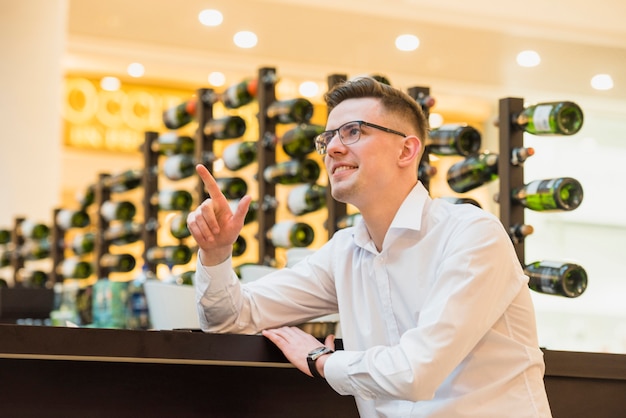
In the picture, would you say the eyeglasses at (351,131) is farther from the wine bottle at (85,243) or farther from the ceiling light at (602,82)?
the wine bottle at (85,243)

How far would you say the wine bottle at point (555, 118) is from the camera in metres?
2.42

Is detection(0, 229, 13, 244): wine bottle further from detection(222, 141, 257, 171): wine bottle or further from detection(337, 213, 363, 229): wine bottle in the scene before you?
detection(337, 213, 363, 229): wine bottle

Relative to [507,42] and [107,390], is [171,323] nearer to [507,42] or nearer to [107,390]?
[107,390]

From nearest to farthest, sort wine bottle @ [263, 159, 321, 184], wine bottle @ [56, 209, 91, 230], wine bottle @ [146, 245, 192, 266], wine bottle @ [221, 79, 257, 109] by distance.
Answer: wine bottle @ [263, 159, 321, 184] → wine bottle @ [221, 79, 257, 109] → wine bottle @ [146, 245, 192, 266] → wine bottle @ [56, 209, 91, 230]

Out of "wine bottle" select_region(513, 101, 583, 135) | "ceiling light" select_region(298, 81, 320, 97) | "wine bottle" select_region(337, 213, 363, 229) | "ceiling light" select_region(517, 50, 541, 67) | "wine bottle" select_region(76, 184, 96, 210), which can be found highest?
"ceiling light" select_region(298, 81, 320, 97)

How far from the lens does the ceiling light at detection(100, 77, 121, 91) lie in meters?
→ 8.55

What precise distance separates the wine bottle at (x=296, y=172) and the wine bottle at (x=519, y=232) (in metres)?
0.88

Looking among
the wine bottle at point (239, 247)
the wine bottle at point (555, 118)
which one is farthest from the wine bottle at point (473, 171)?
the wine bottle at point (239, 247)

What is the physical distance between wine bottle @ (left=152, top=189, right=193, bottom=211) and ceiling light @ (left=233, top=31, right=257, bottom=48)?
2.38 meters

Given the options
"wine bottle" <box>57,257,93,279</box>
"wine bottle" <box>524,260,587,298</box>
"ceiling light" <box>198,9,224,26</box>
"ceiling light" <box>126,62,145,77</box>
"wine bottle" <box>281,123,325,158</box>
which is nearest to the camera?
"wine bottle" <box>524,260,587,298</box>

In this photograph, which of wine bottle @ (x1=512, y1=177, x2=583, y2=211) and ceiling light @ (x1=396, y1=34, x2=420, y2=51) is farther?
ceiling light @ (x1=396, y1=34, x2=420, y2=51)

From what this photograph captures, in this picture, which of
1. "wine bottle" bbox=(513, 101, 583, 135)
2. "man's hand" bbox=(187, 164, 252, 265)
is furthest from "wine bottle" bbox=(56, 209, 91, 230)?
"man's hand" bbox=(187, 164, 252, 265)

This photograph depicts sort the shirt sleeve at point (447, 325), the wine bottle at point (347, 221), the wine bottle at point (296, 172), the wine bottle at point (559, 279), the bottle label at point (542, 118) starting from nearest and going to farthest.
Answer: the shirt sleeve at point (447, 325) < the wine bottle at point (559, 279) < the bottle label at point (542, 118) < the wine bottle at point (347, 221) < the wine bottle at point (296, 172)

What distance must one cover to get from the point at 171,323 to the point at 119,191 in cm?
251
